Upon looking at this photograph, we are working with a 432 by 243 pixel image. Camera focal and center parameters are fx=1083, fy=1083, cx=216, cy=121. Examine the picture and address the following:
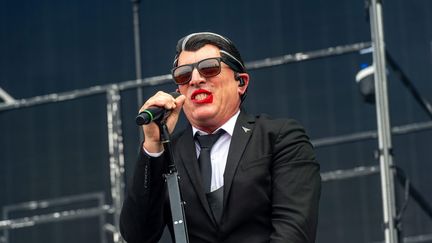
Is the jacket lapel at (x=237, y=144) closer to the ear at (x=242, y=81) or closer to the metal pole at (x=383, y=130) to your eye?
the ear at (x=242, y=81)

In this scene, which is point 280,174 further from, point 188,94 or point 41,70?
point 41,70

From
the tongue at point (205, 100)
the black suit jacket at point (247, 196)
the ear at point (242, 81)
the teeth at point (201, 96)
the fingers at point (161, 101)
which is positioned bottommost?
the black suit jacket at point (247, 196)

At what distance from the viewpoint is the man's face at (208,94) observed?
13.6 feet

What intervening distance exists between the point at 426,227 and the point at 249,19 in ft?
7.56

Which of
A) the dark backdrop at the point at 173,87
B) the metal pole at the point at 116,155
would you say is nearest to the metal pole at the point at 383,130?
the metal pole at the point at 116,155

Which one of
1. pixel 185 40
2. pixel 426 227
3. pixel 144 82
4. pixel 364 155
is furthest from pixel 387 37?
pixel 185 40

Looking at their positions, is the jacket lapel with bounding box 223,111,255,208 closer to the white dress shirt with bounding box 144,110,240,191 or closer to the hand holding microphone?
the white dress shirt with bounding box 144,110,240,191

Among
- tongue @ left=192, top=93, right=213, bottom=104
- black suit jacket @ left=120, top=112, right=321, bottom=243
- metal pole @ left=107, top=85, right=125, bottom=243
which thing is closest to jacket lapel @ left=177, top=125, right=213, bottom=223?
black suit jacket @ left=120, top=112, right=321, bottom=243

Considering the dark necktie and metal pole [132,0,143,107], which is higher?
metal pole [132,0,143,107]

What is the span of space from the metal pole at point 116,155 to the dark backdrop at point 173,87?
137cm

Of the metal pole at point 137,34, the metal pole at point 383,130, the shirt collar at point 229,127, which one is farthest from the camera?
the metal pole at point 137,34

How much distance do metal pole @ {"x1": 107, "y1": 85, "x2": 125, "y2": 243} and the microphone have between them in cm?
305

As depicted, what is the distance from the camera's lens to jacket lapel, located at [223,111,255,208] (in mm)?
3994

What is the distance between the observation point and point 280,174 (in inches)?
158
